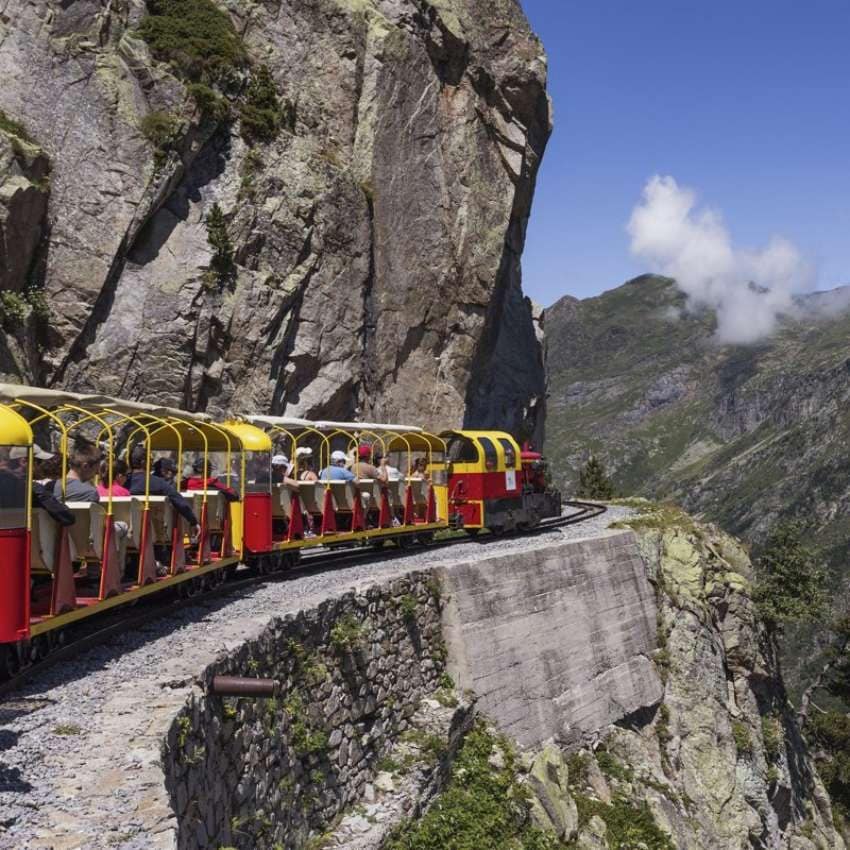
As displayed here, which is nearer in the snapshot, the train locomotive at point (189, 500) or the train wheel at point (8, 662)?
the train wheel at point (8, 662)

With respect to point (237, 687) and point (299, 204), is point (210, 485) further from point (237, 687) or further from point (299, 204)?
point (299, 204)

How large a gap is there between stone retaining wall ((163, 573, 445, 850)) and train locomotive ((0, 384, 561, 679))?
2053mm

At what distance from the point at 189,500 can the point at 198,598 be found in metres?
1.55

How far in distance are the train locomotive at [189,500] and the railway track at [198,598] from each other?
15 centimetres

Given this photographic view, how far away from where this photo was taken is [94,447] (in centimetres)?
1205

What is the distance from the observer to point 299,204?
35.6m

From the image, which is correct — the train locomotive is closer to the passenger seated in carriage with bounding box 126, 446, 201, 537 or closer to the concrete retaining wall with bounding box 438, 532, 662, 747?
the passenger seated in carriage with bounding box 126, 446, 201, 537

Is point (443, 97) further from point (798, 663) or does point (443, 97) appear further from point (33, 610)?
point (798, 663)

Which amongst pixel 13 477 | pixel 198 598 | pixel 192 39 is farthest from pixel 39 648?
pixel 192 39

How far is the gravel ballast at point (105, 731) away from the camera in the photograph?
638cm

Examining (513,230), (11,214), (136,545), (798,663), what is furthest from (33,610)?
(798,663)

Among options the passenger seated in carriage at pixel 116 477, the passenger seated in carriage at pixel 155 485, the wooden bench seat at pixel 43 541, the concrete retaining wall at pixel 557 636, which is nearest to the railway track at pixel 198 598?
the wooden bench seat at pixel 43 541

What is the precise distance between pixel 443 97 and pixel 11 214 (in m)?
21.5

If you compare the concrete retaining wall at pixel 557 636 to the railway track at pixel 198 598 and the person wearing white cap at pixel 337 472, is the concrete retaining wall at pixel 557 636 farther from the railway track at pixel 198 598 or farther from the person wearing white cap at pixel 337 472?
the person wearing white cap at pixel 337 472
